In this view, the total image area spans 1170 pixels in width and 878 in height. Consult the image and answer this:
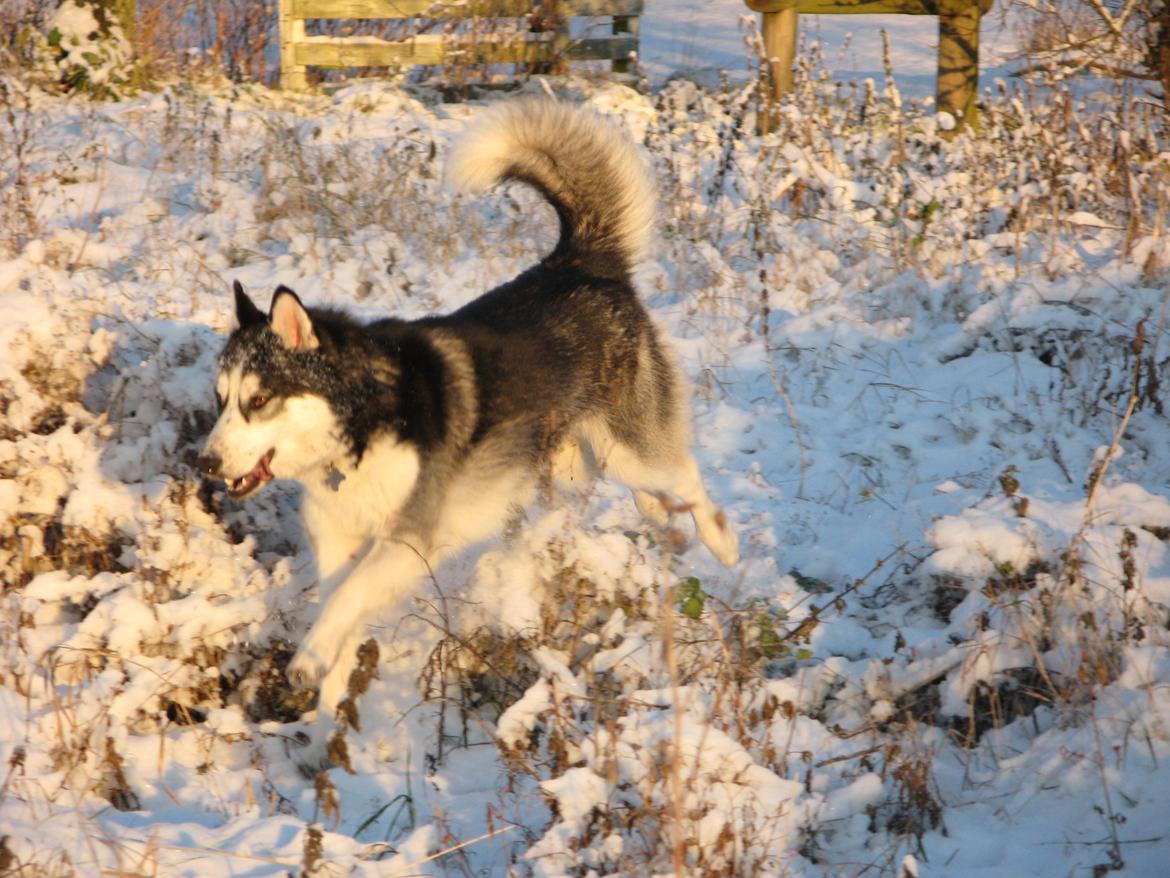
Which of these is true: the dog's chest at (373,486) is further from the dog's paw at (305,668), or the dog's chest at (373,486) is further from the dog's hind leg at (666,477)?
the dog's hind leg at (666,477)

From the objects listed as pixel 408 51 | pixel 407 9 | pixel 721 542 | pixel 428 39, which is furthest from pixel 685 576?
pixel 407 9

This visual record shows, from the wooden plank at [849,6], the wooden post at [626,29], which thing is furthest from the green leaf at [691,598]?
the wooden post at [626,29]

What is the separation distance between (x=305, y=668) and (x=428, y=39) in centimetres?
820

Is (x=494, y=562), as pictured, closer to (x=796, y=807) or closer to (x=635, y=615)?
(x=635, y=615)

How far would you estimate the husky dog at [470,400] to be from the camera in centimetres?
326

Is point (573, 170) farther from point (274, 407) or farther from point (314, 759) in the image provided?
point (314, 759)

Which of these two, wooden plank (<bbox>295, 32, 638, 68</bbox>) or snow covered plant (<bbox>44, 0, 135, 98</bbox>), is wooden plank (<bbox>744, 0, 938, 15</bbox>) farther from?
snow covered plant (<bbox>44, 0, 135, 98</bbox>)

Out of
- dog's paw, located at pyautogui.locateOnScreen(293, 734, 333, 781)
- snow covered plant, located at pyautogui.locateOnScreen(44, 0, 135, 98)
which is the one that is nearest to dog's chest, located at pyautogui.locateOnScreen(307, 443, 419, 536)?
dog's paw, located at pyautogui.locateOnScreen(293, 734, 333, 781)

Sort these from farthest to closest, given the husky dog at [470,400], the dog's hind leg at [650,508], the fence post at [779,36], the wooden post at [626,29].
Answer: the wooden post at [626,29], the fence post at [779,36], the dog's hind leg at [650,508], the husky dog at [470,400]

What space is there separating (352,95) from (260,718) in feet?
20.0

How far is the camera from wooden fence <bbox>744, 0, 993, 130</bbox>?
28.2ft

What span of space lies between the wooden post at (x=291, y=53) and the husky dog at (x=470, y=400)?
679cm

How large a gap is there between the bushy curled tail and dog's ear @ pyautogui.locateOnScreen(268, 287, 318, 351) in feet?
2.95

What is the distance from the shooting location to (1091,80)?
10812 mm
